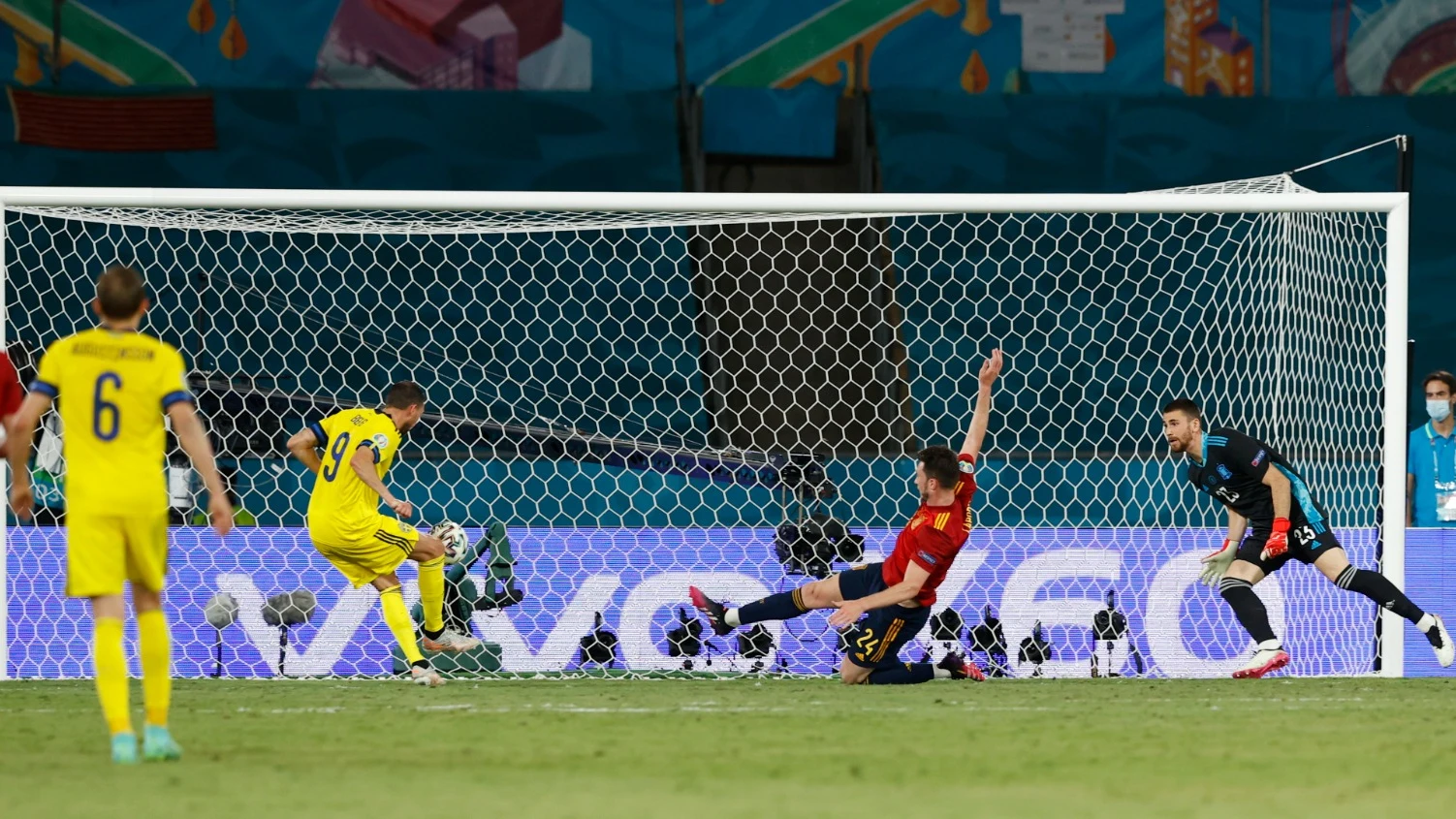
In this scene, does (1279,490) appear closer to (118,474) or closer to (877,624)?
(877,624)

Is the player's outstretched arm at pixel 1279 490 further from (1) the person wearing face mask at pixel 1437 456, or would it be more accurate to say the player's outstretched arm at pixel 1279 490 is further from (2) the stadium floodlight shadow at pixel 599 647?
(2) the stadium floodlight shadow at pixel 599 647

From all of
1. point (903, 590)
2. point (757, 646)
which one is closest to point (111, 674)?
point (903, 590)

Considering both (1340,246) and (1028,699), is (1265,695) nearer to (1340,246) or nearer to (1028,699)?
(1028,699)

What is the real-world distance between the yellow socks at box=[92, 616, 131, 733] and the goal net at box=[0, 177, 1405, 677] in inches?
133

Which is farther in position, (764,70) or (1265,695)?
(764,70)

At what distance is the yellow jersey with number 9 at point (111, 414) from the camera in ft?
15.5

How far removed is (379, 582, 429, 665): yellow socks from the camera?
7.40 m

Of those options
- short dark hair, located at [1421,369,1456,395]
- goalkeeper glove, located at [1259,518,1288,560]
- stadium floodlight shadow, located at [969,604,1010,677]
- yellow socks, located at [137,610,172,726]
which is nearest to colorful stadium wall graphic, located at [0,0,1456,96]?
short dark hair, located at [1421,369,1456,395]

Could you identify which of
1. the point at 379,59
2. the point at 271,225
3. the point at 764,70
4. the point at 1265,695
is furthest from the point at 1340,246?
the point at 379,59

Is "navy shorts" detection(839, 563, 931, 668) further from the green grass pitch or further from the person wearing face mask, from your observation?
the person wearing face mask

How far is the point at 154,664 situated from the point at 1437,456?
7.05 metres

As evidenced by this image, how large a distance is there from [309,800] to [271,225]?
541cm

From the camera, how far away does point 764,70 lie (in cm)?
1578

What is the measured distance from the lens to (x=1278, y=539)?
Answer: 296 inches
